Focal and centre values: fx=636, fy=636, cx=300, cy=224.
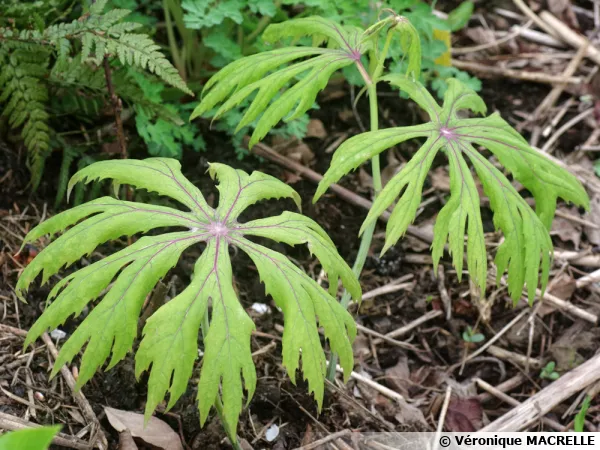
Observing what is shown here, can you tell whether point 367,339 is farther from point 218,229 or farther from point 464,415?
point 218,229

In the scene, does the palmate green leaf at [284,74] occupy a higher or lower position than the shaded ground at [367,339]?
higher

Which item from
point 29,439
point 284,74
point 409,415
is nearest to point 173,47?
point 284,74

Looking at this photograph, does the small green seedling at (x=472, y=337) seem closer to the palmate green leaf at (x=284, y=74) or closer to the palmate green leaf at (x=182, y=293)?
the palmate green leaf at (x=182, y=293)

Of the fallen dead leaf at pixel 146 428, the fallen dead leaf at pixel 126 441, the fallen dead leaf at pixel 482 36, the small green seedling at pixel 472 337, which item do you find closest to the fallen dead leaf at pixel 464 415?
the small green seedling at pixel 472 337

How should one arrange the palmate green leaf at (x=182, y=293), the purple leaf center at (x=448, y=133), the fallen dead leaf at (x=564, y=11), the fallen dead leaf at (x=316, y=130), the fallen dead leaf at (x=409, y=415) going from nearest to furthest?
the palmate green leaf at (x=182, y=293) → the purple leaf center at (x=448, y=133) → the fallen dead leaf at (x=409, y=415) → the fallen dead leaf at (x=316, y=130) → the fallen dead leaf at (x=564, y=11)

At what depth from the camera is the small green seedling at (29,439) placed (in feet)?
3.29

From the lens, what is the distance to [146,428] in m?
1.94

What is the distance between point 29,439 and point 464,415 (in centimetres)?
179

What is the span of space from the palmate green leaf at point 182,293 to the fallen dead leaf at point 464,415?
35.0 inches

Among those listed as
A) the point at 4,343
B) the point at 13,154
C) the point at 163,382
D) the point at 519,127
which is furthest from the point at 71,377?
the point at 519,127

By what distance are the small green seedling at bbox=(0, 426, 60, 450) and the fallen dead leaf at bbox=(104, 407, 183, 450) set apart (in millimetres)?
927

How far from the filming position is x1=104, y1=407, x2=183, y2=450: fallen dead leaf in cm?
192

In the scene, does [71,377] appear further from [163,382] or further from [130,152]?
[130,152]

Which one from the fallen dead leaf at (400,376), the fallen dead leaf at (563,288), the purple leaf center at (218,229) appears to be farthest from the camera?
the fallen dead leaf at (563,288)
